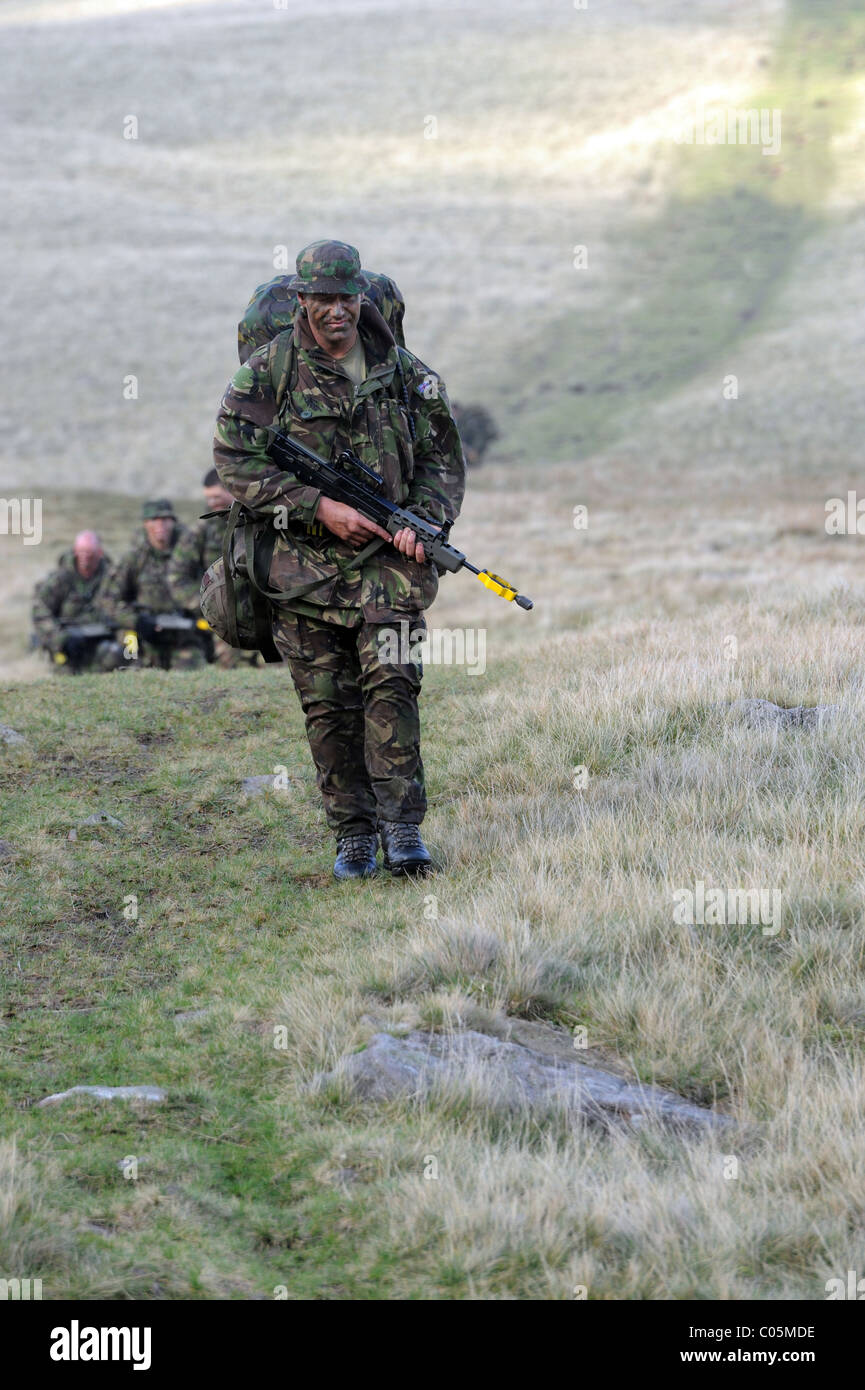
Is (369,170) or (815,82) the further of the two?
(815,82)

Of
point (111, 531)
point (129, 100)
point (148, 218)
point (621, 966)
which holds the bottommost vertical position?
point (621, 966)

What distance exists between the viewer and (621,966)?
464 centimetres

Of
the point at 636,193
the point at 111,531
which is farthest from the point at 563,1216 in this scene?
the point at 636,193

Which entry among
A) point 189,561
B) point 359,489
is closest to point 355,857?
point 359,489

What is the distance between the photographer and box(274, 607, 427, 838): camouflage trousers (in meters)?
5.75

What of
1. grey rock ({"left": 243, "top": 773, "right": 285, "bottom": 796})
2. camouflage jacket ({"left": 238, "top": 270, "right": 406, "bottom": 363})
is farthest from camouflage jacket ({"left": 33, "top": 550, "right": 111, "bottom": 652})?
camouflage jacket ({"left": 238, "top": 270, "right": 406, "bottom": 363})

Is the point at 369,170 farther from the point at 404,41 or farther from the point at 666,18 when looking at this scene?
the point at 666,18

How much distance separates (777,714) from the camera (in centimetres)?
730

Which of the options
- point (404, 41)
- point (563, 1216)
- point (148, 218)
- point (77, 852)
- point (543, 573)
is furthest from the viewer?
point (404, 41)

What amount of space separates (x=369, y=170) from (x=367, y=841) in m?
67.0

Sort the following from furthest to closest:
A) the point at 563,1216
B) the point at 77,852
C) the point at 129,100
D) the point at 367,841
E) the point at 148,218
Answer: the point at 129,100, the point at 148,218, the point at 77,852, the point at 367,841, the point at 563,1216

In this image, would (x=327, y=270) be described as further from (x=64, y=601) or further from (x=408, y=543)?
(x=64, y=601)

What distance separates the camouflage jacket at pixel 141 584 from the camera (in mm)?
13289

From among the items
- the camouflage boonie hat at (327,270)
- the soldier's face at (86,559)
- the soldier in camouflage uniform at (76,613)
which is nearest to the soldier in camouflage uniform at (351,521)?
the camouflage boonie hat at (327,270)
